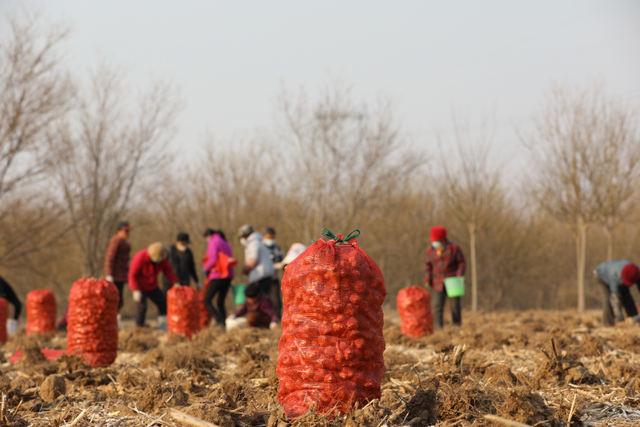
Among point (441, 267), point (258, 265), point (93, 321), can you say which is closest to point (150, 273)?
point (258, 265)

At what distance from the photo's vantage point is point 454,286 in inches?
297

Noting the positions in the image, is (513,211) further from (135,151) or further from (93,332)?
(93,332)

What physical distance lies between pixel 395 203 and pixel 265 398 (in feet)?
56.4

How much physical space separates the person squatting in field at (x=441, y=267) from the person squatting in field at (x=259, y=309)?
7.77 ft

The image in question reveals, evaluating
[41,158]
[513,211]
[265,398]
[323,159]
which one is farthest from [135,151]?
[513,211]

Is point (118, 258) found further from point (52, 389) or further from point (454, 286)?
point (454, 286)

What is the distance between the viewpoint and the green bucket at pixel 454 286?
7543 mm

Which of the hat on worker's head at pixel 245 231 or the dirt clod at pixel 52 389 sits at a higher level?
the hat on worker's head at pixel 245 231

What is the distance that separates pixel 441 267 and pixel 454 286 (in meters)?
0.33

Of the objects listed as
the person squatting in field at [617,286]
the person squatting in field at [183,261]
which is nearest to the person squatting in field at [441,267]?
the person squatting in field at [617,286]

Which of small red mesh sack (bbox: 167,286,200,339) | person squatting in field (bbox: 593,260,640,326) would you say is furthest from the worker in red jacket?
person squatting in field (bbox: 593,260,640,326)

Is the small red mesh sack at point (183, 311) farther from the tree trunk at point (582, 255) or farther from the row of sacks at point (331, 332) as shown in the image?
the tree trunk at point (582, 255)

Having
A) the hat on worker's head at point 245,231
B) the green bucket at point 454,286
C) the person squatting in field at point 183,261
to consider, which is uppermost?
the hat on worker's head at point 245,231

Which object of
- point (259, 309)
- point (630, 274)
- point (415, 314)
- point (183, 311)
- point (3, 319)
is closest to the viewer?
point (415, 314)
